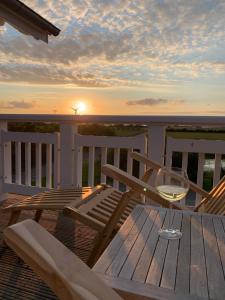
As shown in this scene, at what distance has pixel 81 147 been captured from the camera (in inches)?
145

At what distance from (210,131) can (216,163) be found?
12.5 inches

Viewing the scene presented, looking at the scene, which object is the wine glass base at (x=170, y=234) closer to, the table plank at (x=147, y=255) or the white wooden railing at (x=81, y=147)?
the table plank at (x=147, y=255)

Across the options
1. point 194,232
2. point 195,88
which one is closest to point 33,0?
point 195,88

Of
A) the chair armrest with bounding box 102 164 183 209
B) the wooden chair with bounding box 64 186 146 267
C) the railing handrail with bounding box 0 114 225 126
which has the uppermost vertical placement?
the railing handrail with bounding box 0 114 225 126

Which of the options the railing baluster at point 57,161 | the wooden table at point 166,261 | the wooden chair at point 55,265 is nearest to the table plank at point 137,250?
the wooden table at point 166,261

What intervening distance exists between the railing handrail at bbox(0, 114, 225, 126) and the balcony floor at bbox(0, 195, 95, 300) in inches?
44.0

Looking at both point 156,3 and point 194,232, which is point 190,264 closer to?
point 194,232

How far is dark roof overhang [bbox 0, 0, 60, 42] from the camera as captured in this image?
318 cm

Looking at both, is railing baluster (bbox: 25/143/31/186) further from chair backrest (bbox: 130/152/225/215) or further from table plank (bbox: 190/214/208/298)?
table plank (bbox: 190/214/208/298)

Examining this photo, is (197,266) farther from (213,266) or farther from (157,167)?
(157,167)

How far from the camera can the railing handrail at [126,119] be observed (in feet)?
9.55

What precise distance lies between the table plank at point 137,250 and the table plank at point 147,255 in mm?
12

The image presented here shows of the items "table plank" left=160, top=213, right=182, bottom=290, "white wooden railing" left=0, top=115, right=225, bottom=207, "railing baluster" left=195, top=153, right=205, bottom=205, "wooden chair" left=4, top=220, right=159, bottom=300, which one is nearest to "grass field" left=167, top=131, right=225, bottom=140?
"white wooden railing" left=0, top=115, right=225, bottom=207

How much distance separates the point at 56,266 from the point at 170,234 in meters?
0.73
